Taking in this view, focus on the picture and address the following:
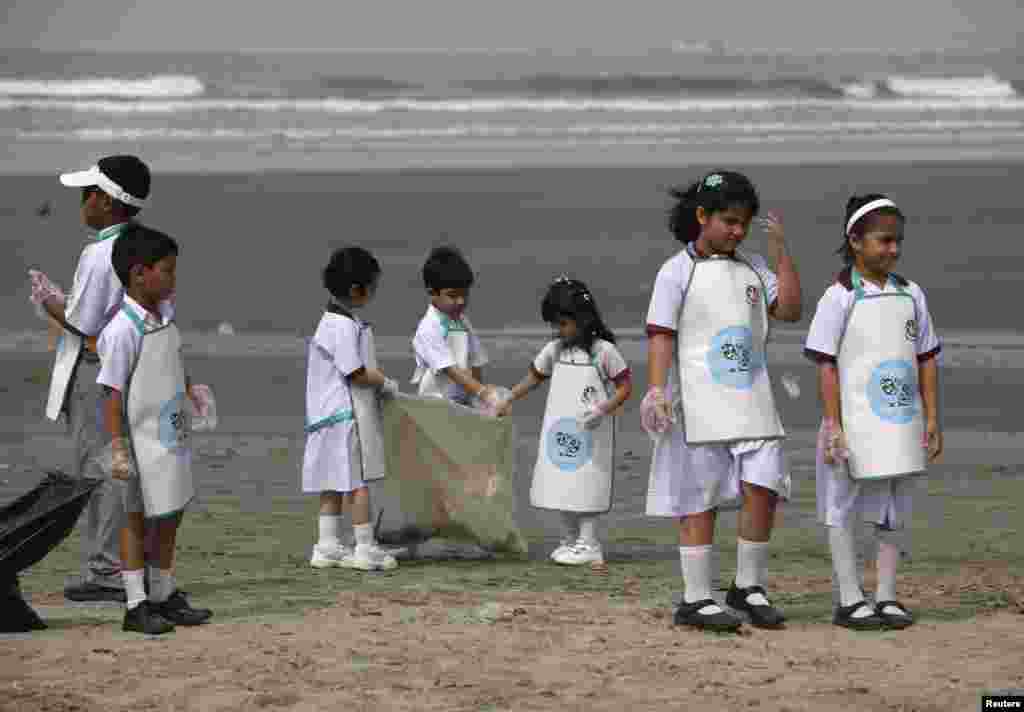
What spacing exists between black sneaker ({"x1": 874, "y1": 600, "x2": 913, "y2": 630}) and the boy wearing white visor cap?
2.84 meters

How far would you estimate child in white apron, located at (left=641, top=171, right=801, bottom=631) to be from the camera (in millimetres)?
6789

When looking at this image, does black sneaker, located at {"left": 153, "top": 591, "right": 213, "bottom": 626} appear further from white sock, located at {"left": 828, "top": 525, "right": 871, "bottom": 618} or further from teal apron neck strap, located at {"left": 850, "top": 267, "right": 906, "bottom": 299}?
teal apron neck strap, located at {"left": 850, "top": 267, "right": 906, "bottom": 299}

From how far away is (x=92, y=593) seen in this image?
24.3ft

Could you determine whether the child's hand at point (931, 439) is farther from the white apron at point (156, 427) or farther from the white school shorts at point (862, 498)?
the white apron at point (156, 427)

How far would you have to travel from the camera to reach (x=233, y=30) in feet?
224

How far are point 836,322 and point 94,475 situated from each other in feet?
9.62

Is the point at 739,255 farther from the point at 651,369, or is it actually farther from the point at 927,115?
the point at 927,115

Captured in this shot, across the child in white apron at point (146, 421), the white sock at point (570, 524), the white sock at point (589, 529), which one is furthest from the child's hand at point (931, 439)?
the child in white apron at point (146, 421)

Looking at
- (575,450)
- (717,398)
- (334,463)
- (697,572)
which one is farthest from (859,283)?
(334,463)

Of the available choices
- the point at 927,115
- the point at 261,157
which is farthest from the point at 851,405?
the point at 927,115

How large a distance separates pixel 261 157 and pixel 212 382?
15.4 m

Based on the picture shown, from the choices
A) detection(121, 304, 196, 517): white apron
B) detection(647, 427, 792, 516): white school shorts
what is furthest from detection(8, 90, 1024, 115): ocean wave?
detection(121, 304, 196, 517): white apron

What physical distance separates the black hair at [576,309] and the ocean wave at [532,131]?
927 inches

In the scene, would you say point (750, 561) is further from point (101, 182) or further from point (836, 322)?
point (101, 182)
